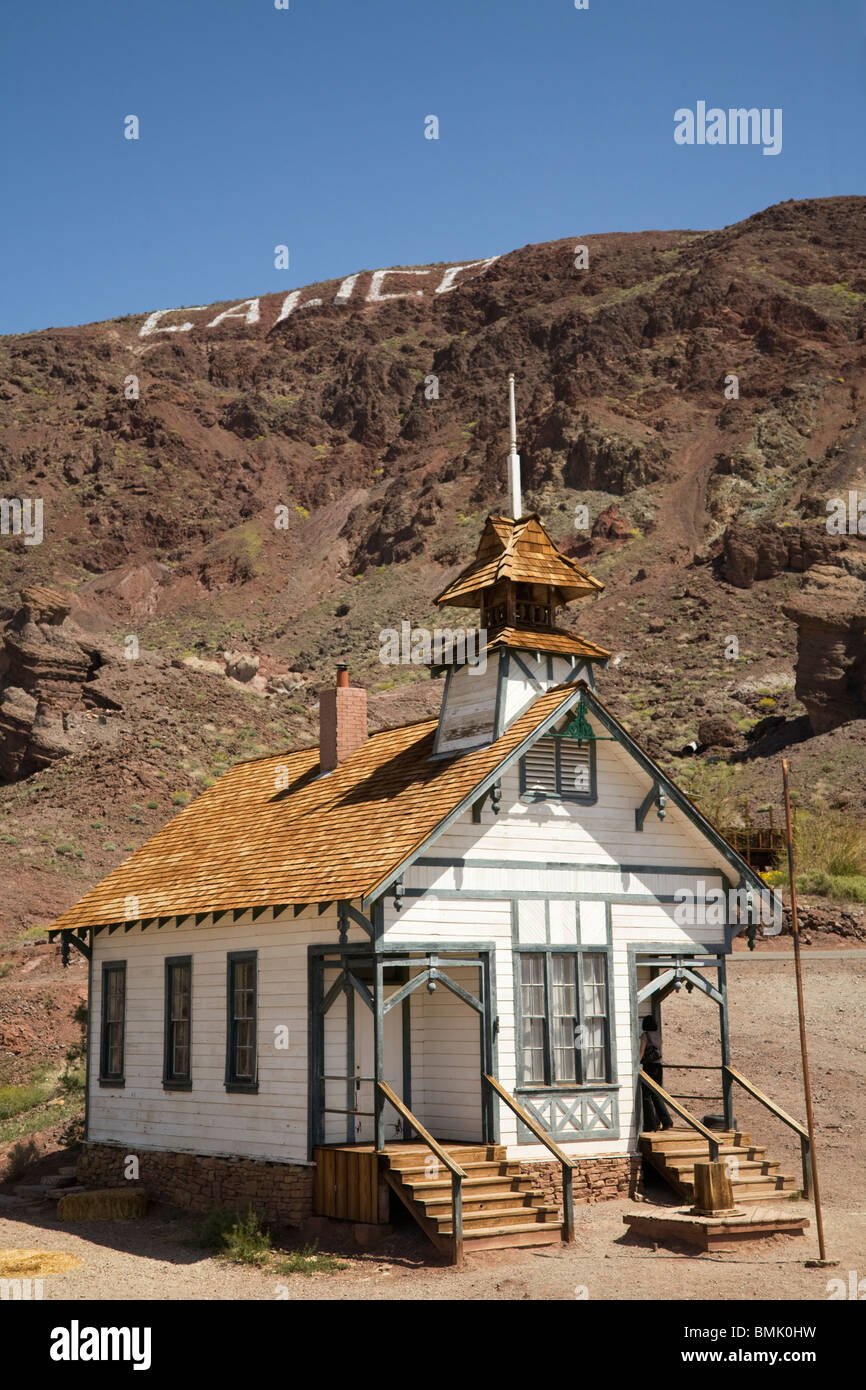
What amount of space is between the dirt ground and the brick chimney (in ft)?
22.6

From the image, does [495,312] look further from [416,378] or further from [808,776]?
[808,776]

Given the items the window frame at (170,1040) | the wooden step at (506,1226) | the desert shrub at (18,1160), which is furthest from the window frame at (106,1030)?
the wooden step at (506,1226)

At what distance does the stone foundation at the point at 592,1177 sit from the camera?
16812 mm

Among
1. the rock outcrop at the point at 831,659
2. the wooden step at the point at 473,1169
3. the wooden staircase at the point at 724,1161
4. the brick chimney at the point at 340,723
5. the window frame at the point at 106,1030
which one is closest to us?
the wooden step at the point at 473,1169

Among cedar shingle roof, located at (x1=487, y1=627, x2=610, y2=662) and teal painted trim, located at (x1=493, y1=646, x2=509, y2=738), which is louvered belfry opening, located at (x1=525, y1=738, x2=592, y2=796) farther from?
cedar shingle roof, located at (x1=487, y1=627, x2=610, y2=662)

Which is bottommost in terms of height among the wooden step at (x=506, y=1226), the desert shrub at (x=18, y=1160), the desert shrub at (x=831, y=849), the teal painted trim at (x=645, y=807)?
the desert shrub at (x=18, y=1160)

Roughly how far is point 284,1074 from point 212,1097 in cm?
194

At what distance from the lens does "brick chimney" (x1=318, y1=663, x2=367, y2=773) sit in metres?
21.6

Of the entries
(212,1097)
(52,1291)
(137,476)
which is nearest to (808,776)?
(212,1097)

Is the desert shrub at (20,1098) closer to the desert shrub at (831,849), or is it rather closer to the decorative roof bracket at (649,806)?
the decorative roof bracket at (649,806)

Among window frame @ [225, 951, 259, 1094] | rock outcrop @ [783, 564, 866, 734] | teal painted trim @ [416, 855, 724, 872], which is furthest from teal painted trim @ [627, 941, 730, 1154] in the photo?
rock outcrop @ [783, 564, 866, 734]

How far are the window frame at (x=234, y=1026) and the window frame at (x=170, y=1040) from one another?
1164 millimetres

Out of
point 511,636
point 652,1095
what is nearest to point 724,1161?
point 652,1095

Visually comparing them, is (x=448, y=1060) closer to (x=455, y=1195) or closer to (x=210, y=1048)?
(x=455, y=1195)
